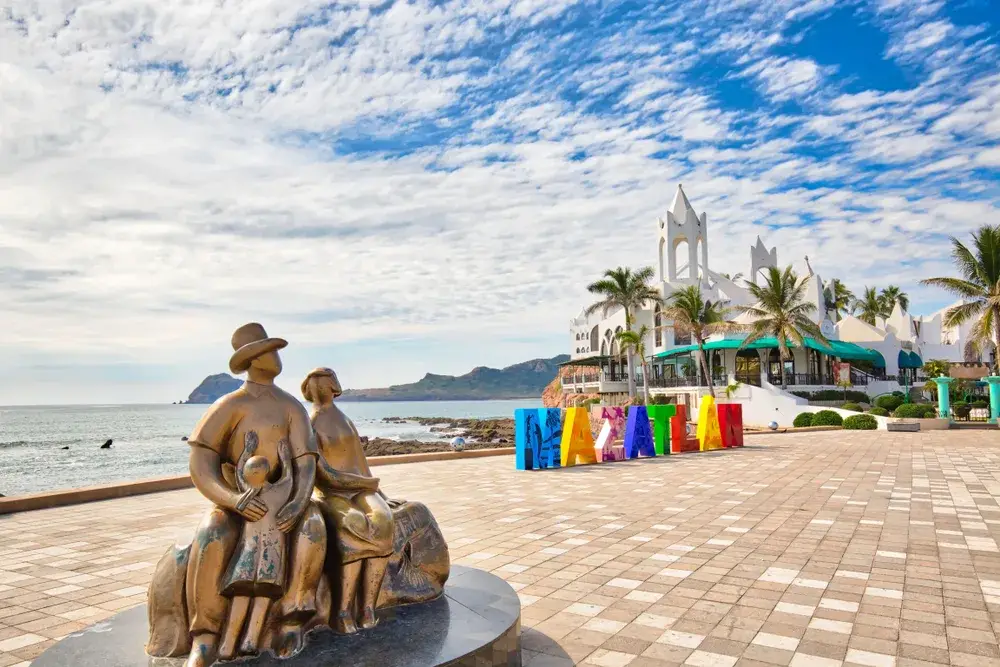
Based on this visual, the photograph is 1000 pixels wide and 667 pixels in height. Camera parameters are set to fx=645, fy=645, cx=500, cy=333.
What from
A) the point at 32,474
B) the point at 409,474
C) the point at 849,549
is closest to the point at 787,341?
the point at 409,474

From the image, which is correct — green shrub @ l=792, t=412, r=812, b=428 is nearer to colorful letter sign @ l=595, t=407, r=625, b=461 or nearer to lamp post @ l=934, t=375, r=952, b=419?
lamp post @ l=934, t=375, r=952, b=419

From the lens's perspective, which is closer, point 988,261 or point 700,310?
point 988,261

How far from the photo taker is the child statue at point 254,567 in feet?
11.0

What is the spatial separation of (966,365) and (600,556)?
6075 cm

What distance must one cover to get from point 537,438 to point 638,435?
160 inches

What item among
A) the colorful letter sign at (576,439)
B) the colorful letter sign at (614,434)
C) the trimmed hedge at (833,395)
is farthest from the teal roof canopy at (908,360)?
the colorful letter sign at (576,439)

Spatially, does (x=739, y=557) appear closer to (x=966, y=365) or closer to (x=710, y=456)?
(x=710, y=456)

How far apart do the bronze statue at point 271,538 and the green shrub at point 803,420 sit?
106ft

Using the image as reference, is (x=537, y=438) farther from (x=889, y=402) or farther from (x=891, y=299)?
(x=891, y=299)

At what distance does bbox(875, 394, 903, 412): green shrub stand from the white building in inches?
192

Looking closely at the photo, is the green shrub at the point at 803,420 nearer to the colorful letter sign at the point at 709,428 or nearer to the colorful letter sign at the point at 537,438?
the colorful letter sign at the point at 709,428

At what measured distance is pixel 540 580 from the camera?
616cm

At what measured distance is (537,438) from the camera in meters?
15.6

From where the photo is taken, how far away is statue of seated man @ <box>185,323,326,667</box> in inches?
132
